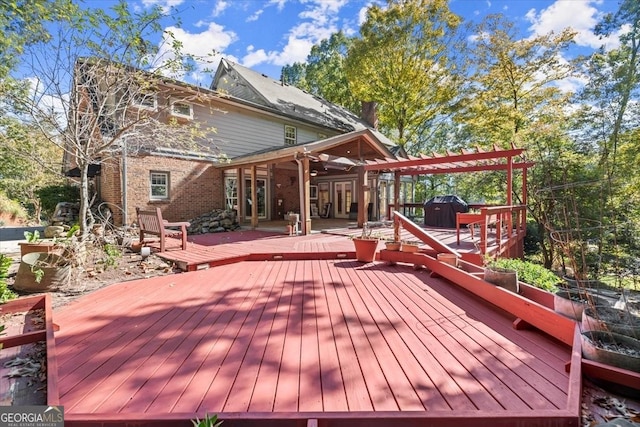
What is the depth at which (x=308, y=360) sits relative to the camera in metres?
2.19

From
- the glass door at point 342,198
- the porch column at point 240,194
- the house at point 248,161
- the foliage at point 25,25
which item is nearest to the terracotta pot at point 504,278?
the house at point 248,161

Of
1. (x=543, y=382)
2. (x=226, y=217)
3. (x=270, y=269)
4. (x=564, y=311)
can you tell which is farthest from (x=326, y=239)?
(x=543, y=382)

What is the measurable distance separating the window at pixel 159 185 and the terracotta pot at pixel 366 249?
7512 millimetres

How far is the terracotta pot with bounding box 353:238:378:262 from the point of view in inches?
218

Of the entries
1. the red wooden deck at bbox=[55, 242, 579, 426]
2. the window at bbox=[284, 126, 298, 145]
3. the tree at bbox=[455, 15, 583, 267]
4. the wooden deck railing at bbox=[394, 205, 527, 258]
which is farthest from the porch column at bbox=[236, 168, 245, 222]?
the tree at bbox=[455, 15, 583, 267]

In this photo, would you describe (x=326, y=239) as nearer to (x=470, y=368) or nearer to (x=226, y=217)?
(x=226, y=217)

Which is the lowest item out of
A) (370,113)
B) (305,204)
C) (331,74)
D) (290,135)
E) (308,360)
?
(308,360)

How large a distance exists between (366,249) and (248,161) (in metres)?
5.92

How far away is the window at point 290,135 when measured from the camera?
13793mm

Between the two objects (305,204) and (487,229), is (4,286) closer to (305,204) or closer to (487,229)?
(305,204)

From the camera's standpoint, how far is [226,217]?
10.3 m

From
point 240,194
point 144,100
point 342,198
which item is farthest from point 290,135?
point 144,100

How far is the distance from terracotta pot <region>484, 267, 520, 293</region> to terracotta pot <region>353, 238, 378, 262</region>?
2.25 meters

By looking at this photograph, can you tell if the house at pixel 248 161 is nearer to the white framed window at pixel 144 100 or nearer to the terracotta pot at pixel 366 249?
the white framed window at pixel 144 100
